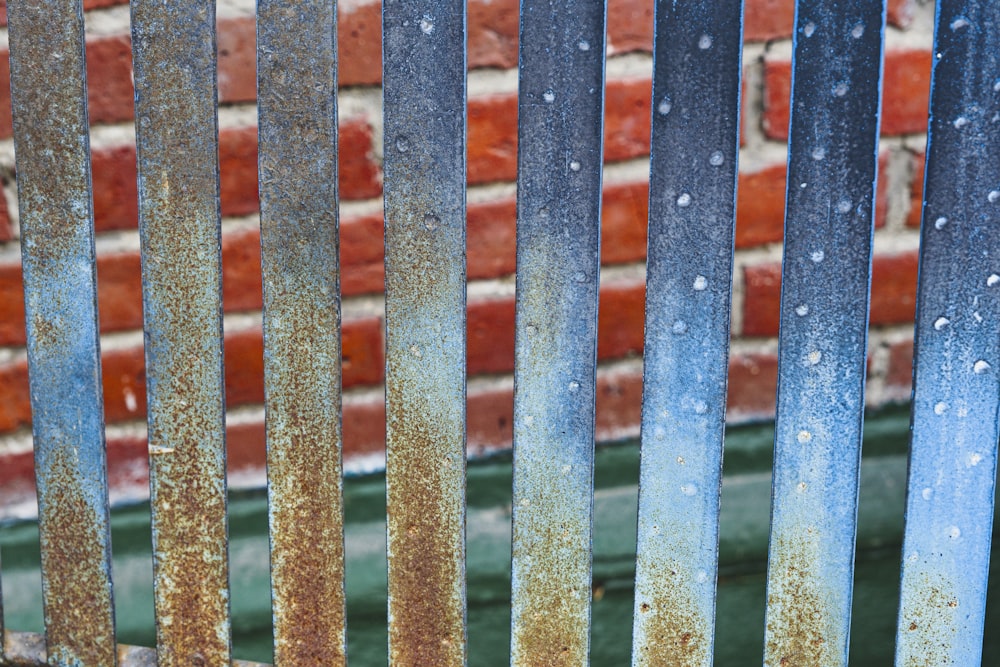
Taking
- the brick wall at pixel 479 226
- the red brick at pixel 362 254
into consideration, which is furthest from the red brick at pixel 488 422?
the red brick at pixel 362 254

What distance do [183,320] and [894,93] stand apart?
1.76ft

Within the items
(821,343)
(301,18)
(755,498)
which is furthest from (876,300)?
(301,18)

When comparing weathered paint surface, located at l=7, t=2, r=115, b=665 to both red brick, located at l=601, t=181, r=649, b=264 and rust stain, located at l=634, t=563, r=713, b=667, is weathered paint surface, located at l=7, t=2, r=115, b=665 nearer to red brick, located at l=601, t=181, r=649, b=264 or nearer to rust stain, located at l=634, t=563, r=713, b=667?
rust stain, located at l=634, t=563, r=713, b=667

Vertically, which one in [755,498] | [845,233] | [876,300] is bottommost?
[755,498]

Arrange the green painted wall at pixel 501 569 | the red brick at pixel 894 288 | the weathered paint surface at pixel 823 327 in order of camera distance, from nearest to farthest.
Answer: the weathered paint surface at pixel 823 327 < the green painted wall at pixel 501 569 < the red brick at pixel 894 288

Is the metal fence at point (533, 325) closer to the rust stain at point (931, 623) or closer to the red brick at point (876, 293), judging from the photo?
the rust stain at point (931, 623)

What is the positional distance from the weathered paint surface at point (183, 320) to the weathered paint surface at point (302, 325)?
24mm

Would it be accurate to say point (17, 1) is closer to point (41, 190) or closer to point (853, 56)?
point (41, 190)

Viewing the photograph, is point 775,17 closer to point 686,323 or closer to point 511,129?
point 511,129

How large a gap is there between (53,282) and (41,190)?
0.04 metres

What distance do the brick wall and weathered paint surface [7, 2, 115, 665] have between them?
244mm

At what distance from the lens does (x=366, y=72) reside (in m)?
0.65

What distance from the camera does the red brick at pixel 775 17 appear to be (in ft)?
2.20

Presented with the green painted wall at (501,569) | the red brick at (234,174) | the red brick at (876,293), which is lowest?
the green painted wall at (501,569)
